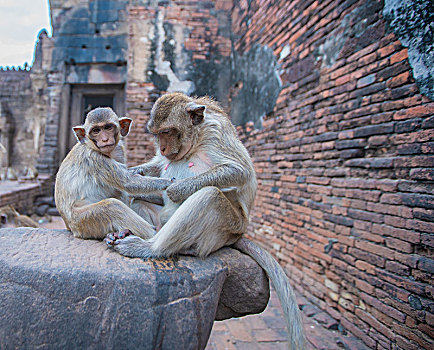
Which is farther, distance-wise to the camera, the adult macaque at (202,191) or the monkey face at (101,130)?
the monkey face at (101,130)

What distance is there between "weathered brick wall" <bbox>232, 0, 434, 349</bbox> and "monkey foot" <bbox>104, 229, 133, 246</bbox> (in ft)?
8.19

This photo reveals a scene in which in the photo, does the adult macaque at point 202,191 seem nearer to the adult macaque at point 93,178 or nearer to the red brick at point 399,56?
the adult macaque at point 93,178

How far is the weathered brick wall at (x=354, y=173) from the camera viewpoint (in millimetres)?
2611

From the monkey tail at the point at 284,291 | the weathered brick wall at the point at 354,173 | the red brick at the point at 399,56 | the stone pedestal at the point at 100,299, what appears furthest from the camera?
the red brick at the point at 399,56

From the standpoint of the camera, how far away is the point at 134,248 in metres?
1.71

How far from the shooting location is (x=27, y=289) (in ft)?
4.70

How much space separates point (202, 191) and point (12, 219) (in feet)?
19.8

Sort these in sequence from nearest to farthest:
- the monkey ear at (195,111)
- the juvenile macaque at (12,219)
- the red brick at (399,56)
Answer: the monkey ear at (195,111) < the red brick at (399,56) < the juvenile macaque at (12,219)

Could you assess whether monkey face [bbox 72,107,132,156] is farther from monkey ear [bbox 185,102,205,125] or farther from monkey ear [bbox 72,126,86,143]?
monkey ear [bbox 185,102,205,125]

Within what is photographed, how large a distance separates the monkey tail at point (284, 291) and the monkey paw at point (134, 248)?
2.17 feet

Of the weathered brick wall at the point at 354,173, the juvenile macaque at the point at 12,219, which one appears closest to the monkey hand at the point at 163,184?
the weathered brick wall at the point at 354,173

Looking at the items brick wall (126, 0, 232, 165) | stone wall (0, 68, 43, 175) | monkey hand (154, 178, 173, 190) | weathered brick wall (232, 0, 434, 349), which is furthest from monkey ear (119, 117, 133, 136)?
stone wall (0, 68, 43, 175)

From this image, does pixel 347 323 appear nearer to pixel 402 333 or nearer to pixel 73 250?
pixel 402 333

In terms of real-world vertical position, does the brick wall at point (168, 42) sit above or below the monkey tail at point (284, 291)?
above
